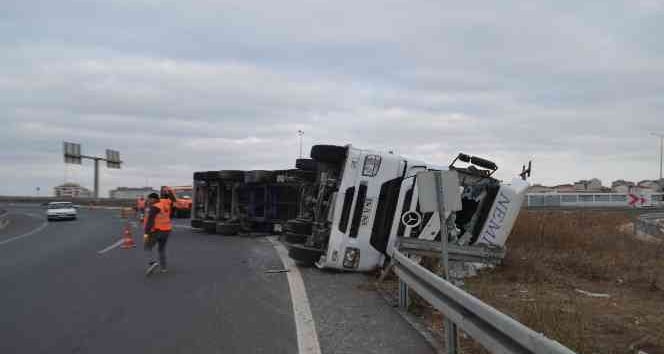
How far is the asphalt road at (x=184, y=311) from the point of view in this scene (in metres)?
5.86

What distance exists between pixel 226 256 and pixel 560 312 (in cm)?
864

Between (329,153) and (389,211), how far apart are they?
160 cm

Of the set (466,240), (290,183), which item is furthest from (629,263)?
(290,183)

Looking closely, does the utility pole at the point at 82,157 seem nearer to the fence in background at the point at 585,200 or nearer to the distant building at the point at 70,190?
the fence in background at the point at 585,200

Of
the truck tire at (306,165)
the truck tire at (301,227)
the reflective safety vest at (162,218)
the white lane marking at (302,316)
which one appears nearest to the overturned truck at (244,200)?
the truck tire at (306,165)

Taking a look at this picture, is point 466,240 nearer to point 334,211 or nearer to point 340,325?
point 334,211

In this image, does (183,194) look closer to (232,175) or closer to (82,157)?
(232,175)

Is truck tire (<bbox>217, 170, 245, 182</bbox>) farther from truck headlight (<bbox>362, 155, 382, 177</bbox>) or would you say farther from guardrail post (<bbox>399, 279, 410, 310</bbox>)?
guardrail post (<bbox>399, 279, 410, 310</bbox>)

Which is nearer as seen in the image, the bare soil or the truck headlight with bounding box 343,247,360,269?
the bare soil

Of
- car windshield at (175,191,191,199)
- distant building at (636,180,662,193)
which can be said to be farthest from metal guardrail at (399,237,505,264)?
distant building at (636,180,662,193)

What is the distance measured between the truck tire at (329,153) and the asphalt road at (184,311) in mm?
2079

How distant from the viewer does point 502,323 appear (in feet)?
Answer: 12.9

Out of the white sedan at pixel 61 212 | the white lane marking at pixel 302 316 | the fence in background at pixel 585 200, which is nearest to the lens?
the white lane marking at pixel 302 316

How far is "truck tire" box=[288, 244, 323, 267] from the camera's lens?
1127 centimetres
